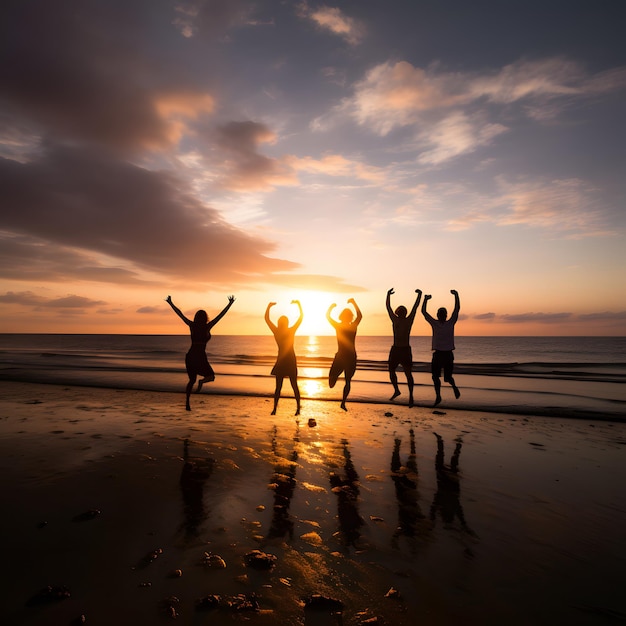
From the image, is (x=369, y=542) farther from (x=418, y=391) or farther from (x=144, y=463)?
(x=418, y=391)

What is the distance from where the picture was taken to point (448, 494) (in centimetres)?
518

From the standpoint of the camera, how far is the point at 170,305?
1091 cm

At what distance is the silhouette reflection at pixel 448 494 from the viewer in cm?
444

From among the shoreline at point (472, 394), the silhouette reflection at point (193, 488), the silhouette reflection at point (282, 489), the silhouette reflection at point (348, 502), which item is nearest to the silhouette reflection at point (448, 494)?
the silhouette reflection at point (348, 502)

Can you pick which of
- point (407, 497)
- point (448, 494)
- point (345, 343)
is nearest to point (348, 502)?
point (407, 497)

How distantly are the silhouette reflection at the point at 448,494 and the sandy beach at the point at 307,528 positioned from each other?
31 millimetres

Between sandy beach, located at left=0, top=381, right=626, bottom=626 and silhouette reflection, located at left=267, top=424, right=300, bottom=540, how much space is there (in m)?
0.03

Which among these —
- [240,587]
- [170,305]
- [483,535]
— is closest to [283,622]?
[240,587]

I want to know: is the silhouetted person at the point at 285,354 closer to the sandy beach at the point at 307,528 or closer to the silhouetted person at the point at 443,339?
the sandy beach at the point at 307,528

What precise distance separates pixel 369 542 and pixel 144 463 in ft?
13.6

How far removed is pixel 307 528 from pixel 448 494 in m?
2.30

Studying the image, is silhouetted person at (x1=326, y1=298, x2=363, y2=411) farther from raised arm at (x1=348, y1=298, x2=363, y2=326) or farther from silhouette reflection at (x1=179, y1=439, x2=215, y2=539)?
silhouette reflection at (x1=179, y1=439, x2=215, y2=539)

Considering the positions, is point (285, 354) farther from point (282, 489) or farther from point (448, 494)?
point (448, 494)

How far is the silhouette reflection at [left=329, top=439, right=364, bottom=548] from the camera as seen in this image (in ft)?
12.9
